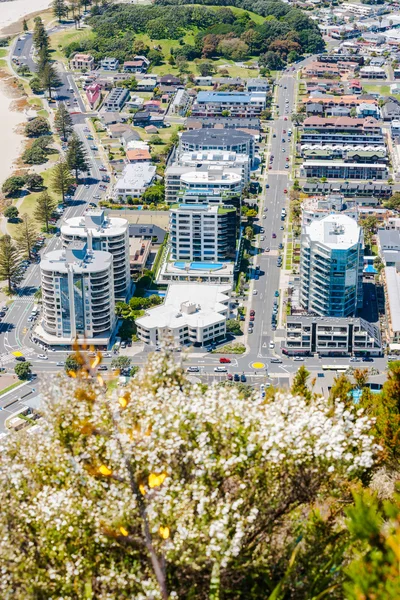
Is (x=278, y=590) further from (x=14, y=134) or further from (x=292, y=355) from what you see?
(x=14, y=134)

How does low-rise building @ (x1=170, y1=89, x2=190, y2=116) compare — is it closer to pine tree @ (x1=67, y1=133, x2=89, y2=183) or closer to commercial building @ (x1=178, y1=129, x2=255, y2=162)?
commercial building @ (x1=178, y1=129, x2=255, y2=162)

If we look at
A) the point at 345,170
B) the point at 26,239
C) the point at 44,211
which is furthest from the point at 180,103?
the point at 26,239

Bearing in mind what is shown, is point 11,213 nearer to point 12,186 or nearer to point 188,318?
point 12,186

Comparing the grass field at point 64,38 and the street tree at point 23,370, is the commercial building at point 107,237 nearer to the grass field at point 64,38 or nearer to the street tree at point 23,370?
the street tree at point 23,370

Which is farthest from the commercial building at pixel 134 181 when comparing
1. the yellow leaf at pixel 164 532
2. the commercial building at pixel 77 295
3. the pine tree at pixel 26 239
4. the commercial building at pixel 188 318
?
the yellow leaf at pixel 164 532

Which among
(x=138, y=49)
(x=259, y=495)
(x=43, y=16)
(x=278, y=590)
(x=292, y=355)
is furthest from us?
(x=43, y=16)

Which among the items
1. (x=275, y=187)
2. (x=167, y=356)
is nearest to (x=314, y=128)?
(x=275, y=187)

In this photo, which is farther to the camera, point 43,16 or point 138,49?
point 43,16
